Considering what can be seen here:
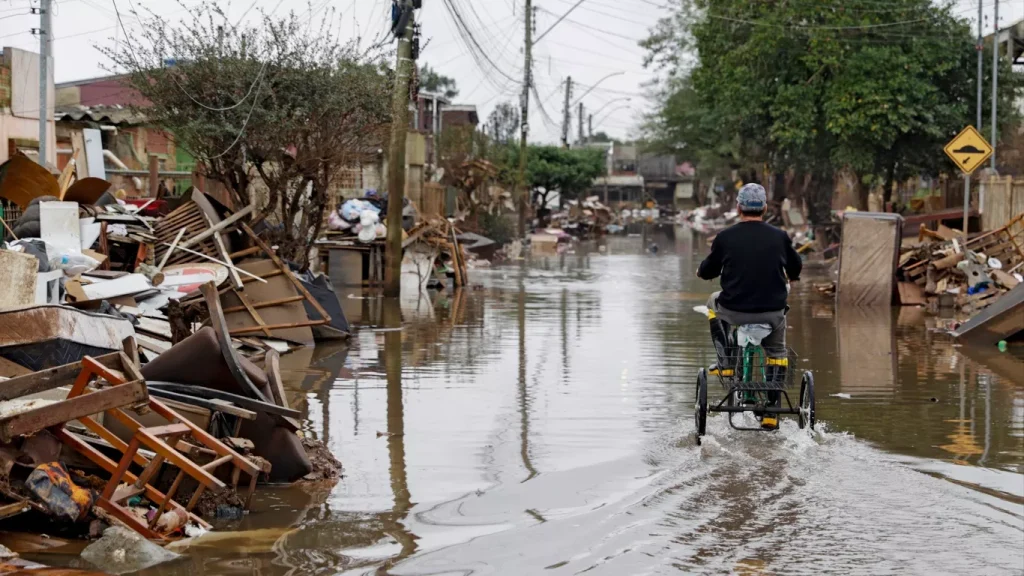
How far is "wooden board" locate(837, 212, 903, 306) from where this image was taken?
21.6m

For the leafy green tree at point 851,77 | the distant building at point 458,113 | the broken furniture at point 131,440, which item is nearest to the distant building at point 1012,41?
the leafy green tree at point 851,77

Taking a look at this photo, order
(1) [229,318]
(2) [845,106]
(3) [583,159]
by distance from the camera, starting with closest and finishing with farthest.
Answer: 1. (1) [229,318]
2. (2) [845,106]
3. (3) [583,159]

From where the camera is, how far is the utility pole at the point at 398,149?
67.2 feet

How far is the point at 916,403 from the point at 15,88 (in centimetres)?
1734

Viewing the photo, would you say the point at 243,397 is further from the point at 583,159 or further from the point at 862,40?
the point at 583,159

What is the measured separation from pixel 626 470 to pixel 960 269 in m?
14.4

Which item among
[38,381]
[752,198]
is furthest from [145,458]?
[752,198]

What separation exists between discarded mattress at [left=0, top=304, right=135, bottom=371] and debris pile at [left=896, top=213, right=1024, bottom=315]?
49.4ft

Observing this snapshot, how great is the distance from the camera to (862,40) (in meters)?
36.3

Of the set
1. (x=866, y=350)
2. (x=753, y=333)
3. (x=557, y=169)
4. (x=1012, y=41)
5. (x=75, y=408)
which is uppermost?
(x=1012, y=41)

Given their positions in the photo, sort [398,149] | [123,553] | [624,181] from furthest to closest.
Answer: [624,181]
[398,149]
[123,553]

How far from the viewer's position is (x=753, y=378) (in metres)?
8.98

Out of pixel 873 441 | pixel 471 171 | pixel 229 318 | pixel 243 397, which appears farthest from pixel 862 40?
pixel 243 397

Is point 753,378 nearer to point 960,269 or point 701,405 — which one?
point 701,405
